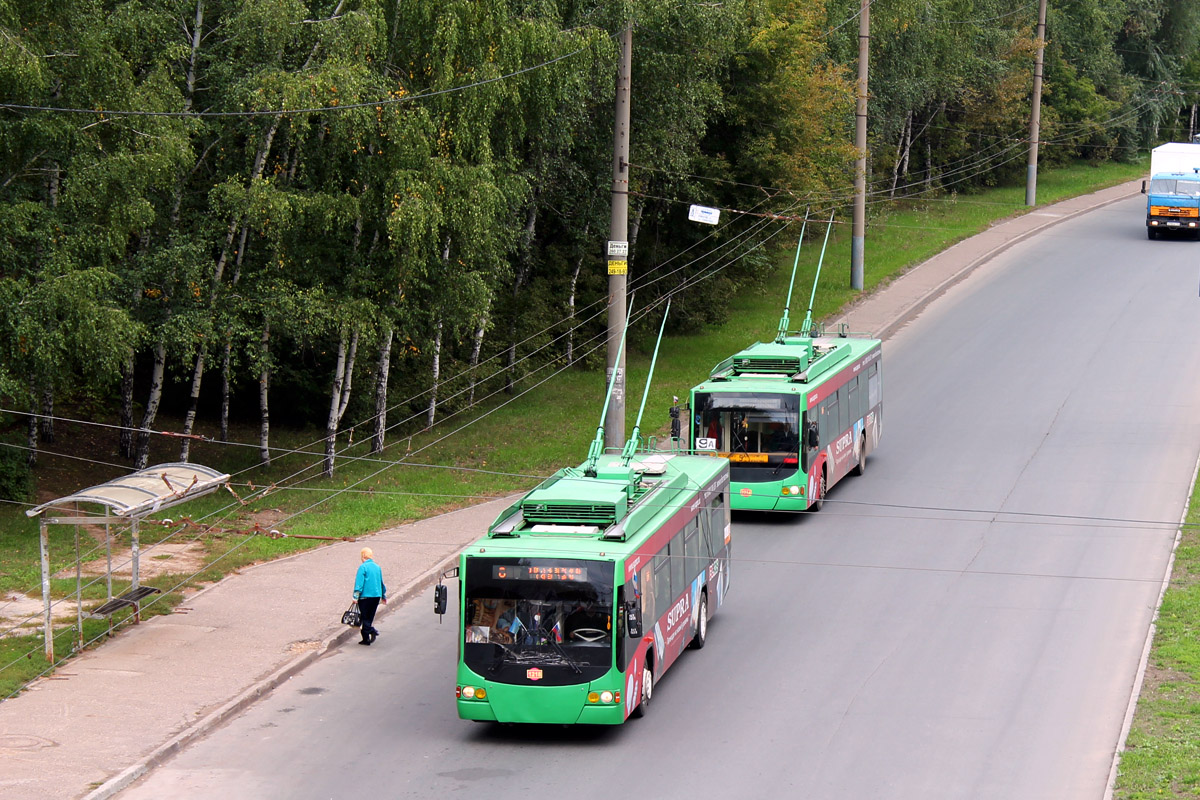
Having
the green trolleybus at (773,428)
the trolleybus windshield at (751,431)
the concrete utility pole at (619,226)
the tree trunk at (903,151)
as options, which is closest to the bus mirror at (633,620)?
the green trolleybus at (773,428)

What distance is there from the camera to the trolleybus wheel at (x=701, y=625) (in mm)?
18641

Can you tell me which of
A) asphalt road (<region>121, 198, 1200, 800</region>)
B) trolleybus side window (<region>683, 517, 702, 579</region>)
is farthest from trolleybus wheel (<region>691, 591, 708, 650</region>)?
trolleybus side window (<region>683, 517, 702, 579</region>)

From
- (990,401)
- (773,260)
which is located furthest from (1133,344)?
(773,260)

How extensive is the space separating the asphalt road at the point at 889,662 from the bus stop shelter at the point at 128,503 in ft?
9.89

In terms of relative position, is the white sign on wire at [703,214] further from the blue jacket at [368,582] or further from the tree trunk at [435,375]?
the blue jacket at [368,582]

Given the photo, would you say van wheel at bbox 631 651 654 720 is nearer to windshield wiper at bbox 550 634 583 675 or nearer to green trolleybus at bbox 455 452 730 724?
green trolleybus at bbox 455 452 730 724

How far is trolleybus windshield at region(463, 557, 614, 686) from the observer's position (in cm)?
1515

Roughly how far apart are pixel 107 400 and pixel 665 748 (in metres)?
24.7

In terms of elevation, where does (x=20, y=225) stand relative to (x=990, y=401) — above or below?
above

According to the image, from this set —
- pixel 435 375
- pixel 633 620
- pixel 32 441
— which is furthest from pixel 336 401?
pixel 633 620

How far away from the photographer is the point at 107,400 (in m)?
35.7

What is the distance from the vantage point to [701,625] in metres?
18.8

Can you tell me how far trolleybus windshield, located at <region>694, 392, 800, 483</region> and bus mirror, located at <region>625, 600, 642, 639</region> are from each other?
994 centimetres

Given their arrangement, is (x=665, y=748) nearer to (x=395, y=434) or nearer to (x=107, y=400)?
(x=395, y=434)
